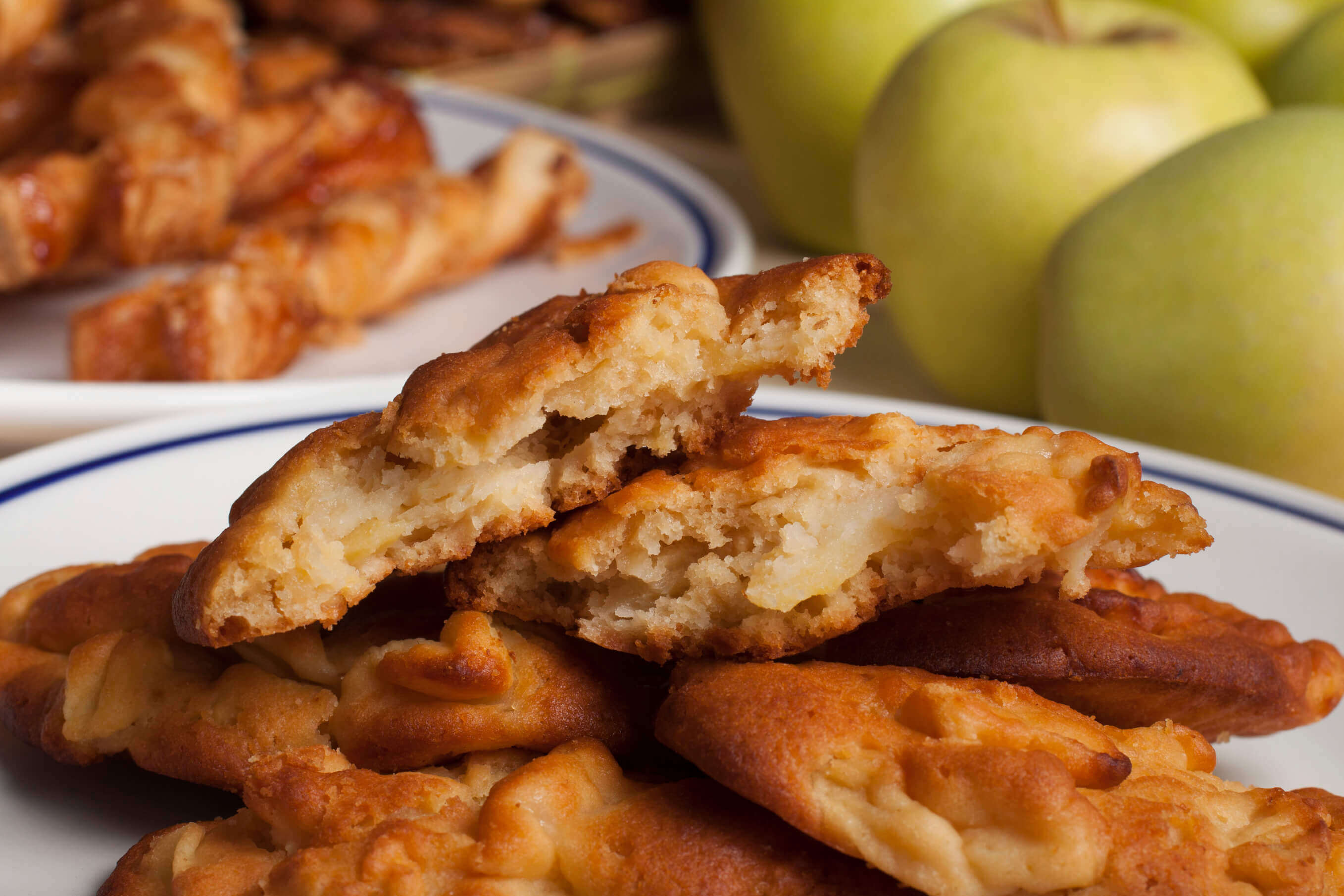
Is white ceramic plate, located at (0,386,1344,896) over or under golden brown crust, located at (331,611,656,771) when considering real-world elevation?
under

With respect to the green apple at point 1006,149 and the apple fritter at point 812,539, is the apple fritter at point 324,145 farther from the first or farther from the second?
the apple fritter at point 812,539

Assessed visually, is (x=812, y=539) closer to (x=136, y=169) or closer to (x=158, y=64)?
(x=136, y=169)

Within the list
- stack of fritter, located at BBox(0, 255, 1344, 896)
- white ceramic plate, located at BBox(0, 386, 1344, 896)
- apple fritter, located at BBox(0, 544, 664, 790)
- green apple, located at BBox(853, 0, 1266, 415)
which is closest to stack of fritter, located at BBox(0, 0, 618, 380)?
white ceramic plate, located at BBox(0, 386, 1344, 896)

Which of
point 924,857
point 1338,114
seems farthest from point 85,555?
point 1338,114

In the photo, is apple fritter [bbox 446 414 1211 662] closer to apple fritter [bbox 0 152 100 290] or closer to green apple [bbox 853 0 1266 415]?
green apple [bbox 853 0 1266 415]

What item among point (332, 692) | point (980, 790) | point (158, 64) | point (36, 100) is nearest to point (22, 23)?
point (36, 100)

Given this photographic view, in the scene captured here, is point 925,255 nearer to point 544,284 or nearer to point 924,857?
point 544,284
